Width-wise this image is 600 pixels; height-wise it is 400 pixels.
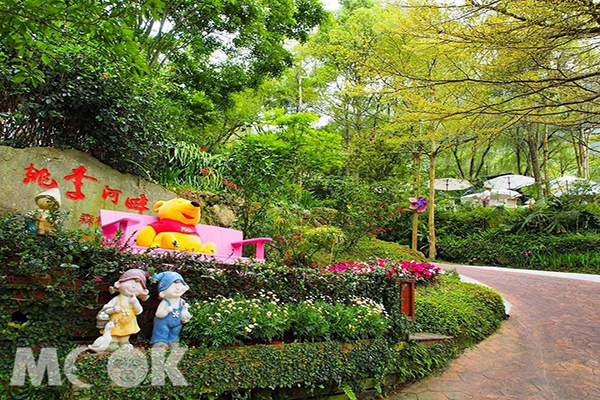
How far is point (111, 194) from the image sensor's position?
16.1ft

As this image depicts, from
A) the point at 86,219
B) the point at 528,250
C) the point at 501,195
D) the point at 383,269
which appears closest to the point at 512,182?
the point at 501,195

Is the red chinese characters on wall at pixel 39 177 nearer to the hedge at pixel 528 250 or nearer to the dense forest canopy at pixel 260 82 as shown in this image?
the dense forest canopy at pixel 260 82

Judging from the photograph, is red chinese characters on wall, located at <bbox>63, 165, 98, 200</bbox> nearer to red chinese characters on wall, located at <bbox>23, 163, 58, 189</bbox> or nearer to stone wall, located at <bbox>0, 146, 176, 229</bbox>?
stone wall, located at <bbox>0, 146, 176, 229</bbox>

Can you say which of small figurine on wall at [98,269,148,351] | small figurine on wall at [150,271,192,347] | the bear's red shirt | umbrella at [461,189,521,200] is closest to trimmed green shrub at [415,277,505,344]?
the bear's red shirt

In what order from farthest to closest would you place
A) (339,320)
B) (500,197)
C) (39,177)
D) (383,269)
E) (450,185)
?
(450,185) < (500,197) < (39,177) < (383,269) < (339,320)

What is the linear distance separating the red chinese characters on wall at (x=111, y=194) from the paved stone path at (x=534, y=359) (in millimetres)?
3862

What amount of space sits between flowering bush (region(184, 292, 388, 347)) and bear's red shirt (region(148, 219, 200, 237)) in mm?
1281

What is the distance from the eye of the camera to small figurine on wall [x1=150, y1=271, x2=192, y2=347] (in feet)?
8.73

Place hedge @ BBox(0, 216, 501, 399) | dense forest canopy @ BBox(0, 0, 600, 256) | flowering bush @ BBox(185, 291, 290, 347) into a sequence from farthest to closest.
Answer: dense forest canopy @ BBox(0, 0, 600, 256) → flowering bush @ BBox(185, 291, 290, 347) → hedge @ BBox(0, 216, 501, 399)

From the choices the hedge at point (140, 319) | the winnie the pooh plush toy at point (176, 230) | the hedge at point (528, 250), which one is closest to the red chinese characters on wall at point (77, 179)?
the winnie the pooh plush toy at point (176, 230)

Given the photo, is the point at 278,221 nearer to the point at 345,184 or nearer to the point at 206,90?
the point at 345,184

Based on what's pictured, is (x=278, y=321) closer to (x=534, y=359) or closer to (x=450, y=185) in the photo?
(x=534, y=359)

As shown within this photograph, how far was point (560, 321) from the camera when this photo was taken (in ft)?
18.7

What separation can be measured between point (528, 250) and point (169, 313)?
39.0 feet
